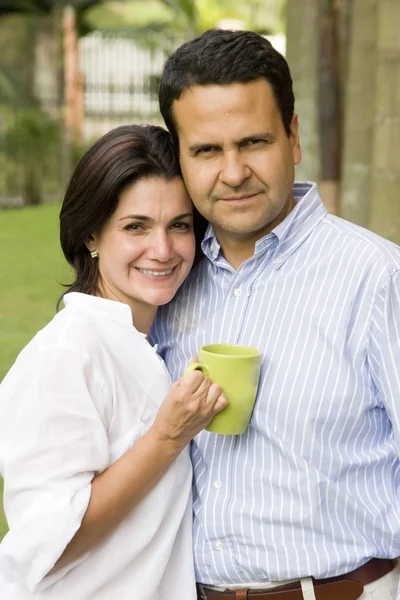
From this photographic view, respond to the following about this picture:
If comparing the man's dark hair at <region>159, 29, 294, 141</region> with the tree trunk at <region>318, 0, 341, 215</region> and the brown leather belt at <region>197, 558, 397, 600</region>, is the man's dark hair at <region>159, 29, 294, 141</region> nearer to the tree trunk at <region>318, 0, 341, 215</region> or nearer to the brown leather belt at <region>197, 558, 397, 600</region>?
the brown leather belt at <region>197, 558, 397, 600</region>

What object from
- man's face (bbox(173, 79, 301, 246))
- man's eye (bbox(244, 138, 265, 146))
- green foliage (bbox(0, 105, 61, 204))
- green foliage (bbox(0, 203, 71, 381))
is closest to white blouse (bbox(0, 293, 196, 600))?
man's face (bbox(173, 79, 301, 246))

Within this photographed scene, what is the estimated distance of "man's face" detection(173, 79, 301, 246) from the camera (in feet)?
8.18

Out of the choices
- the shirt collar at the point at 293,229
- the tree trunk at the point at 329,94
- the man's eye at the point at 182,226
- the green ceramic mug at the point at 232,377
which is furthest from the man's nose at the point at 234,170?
the tree trunk at the point at 329,94

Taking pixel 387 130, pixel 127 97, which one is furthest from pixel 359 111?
pixel 127 97

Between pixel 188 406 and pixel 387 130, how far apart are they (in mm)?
3667

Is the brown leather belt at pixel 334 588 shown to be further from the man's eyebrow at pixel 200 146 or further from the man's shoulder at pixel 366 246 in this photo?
the man's eyebrow at pixel 200 146

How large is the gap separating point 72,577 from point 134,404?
1.36 ft

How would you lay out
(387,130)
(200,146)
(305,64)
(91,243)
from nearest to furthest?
(200,146), (91,243), (387,130), (305,64)

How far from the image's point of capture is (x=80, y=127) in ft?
68.4

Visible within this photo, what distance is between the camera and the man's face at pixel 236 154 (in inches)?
98.2

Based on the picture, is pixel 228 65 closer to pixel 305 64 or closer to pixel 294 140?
pixel 294 140

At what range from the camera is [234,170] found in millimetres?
2484

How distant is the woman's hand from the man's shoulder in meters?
0.44

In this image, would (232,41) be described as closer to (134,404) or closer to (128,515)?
(134,404)
